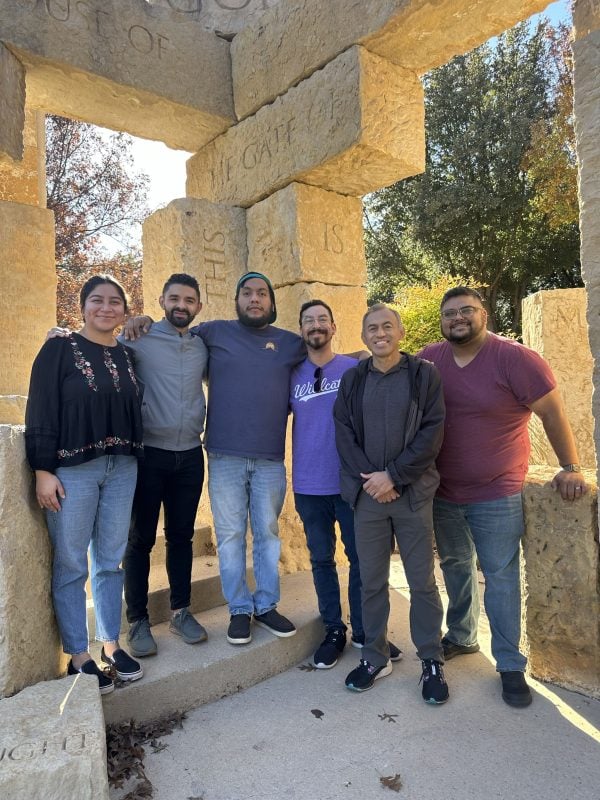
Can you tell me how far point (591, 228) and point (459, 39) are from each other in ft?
6.04

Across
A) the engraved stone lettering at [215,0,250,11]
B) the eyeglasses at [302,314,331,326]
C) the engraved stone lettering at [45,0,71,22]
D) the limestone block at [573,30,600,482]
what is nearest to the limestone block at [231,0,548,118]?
the engraved stone lettering at [215,0,250,11]

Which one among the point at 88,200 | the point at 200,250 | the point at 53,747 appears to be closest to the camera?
the point at 53,747

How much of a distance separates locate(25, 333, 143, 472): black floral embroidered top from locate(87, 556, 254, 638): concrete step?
109 centimetres

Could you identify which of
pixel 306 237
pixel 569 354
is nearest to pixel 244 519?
pixel 306 237

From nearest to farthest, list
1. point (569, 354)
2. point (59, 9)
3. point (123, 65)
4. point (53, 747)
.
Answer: point (53, 747) → point (59, 9) → point (123, 65) → point (569, 354)

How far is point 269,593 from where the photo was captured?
295 cm

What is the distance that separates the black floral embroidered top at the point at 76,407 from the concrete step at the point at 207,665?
1.00 metres

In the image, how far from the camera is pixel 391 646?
2969 mm

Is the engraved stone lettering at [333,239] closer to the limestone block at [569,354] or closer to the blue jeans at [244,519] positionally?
the blue jeans at [244,519]

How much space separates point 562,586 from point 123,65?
4044 mm

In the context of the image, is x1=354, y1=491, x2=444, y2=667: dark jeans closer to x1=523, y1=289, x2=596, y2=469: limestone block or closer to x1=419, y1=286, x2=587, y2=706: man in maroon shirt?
x1=419, y1=286, x2=587, y2=706: man in maroon shirt

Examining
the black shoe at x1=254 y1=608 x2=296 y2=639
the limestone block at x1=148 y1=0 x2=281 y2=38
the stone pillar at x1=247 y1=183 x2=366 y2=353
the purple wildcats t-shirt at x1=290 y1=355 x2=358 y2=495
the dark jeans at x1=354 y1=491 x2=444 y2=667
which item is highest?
the limestone block at x1=148 y1=0 x2=281 y2=38

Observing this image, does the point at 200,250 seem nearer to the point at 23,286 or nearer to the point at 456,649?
the point at 23,286

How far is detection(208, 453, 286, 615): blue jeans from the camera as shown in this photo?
2.85 meters
